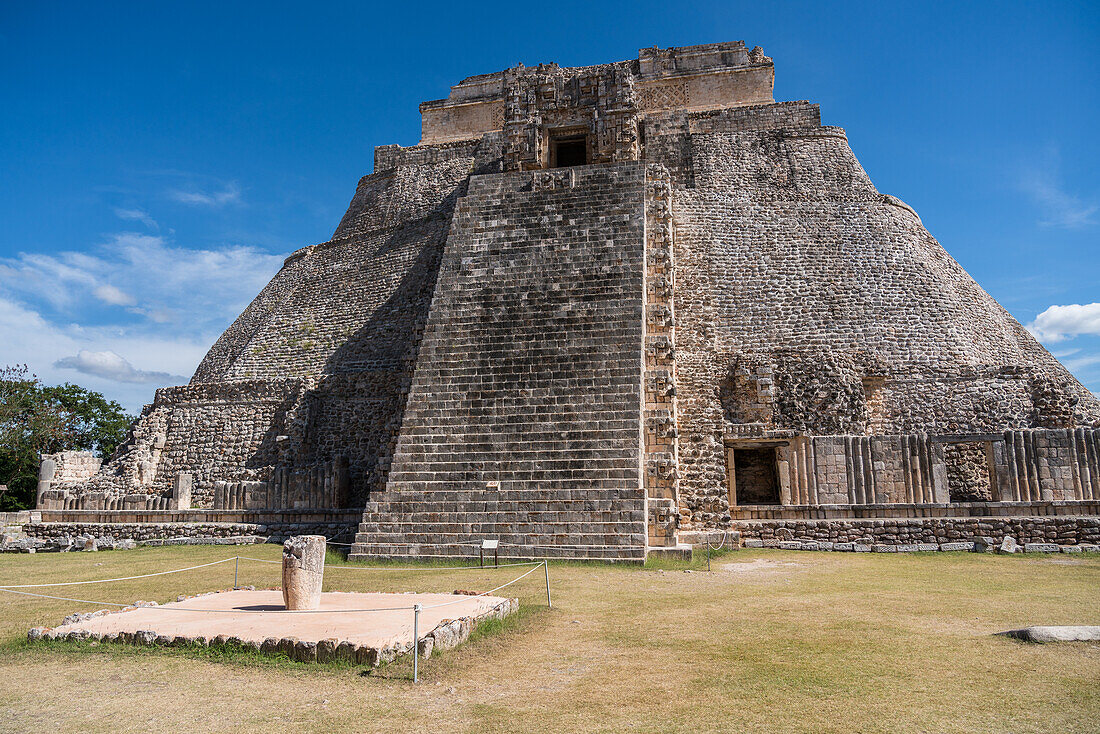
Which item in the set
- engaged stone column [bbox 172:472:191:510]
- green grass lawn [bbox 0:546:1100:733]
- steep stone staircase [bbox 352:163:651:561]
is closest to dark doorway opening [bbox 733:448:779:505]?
steep stone staircase [bbox 352:163:651:561]

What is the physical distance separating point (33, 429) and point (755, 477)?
21.5 m

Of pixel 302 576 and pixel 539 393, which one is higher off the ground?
pixel 539 393

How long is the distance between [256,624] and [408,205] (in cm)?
1895

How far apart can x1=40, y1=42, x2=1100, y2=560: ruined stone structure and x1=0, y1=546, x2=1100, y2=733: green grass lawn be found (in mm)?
3611

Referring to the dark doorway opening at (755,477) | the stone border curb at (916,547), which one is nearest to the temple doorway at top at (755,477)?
the dark doorway opening at (755,477)

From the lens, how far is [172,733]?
3.74 m

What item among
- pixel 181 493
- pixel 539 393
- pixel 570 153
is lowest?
pixel 181 493

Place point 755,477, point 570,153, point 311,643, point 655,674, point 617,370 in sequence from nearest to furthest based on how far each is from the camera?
point 655,674 → point 311,643 → point 617,370 → point 755,477 → point 570,153

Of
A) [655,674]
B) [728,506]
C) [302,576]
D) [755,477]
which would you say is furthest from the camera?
[755,477]

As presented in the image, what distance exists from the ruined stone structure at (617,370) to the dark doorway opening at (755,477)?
5 cm

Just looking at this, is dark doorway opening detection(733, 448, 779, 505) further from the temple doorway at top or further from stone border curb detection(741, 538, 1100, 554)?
stone border curb detection(741, 538, 1100, 554)

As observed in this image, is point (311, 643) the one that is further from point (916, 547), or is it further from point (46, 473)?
point (46, 473)

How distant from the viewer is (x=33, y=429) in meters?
22.5

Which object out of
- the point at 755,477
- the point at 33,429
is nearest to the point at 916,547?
the point at 755,477
